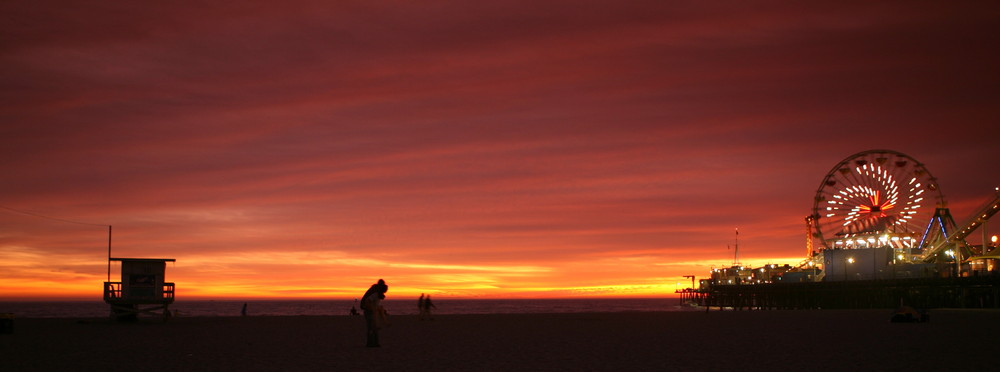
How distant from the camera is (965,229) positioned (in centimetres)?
9019

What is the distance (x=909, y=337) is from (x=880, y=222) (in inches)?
3094

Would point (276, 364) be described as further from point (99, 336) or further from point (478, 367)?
point (99, 336)

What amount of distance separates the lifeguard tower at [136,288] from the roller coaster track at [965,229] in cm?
7889

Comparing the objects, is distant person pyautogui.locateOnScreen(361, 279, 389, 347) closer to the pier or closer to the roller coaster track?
the pier

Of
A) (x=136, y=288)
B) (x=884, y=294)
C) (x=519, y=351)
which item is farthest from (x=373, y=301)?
(x=884, y=294)

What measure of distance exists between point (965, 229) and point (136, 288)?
3266 inches

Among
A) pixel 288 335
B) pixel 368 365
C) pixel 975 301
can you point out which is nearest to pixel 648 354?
pixel 368 365

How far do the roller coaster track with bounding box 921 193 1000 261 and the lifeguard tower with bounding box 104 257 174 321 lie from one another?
78895 millimetres

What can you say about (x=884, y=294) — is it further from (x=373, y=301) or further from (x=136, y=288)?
(x=373, y=301)

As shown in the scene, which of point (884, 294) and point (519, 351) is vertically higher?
point (884, 294)

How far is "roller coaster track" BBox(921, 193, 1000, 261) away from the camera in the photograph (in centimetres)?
8569

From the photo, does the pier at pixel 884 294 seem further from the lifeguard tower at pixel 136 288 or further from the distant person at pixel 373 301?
the distant person at pixel 373 301

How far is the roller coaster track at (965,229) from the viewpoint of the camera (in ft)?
281

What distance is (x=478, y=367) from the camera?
53.1ft
